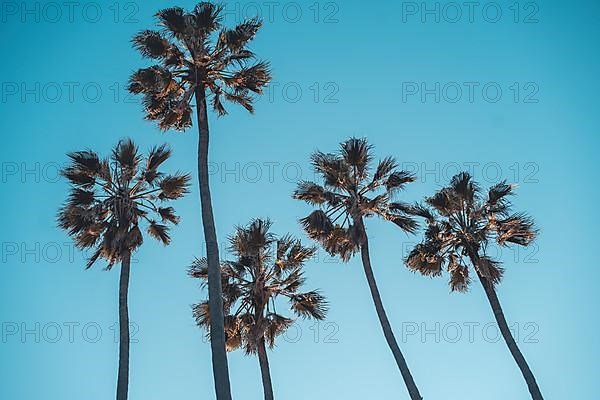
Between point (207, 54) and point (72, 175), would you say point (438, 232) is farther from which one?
point (72, 175)

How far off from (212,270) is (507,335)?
11.2 meters

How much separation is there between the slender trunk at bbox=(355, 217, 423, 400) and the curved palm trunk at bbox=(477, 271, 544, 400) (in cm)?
394

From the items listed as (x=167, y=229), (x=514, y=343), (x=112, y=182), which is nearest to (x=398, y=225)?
(x=514, y=343)

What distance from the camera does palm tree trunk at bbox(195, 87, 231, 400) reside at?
51.2ft

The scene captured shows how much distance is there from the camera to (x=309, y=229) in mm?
23406

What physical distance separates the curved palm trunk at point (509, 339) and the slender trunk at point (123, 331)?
12520mm

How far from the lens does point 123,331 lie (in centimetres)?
2045

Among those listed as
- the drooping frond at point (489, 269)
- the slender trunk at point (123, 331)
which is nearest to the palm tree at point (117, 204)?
the slender trunk at point (123, 331)

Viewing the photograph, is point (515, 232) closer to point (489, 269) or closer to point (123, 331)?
point (489, 269)

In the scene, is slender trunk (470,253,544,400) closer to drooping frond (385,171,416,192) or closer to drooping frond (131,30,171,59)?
drooping frond (385,171,416,192)

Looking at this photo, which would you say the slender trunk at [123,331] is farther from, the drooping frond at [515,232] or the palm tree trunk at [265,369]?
the drooping frond at [515,232]

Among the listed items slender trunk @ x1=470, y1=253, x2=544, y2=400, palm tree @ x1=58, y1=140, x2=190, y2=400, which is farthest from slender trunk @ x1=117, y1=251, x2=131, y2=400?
slender trunk @ x1=470, y1=253, x2=544, y2=400

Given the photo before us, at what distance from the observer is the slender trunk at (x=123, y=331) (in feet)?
64.4

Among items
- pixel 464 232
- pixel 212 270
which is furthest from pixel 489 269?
pixel 212 270
